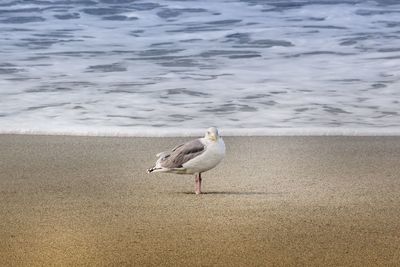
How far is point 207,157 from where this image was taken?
5.36 meters

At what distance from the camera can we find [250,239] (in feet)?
14.9

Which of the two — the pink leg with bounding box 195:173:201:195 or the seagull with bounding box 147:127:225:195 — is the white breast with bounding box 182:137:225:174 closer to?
the seagull with bounding box 147:127:225:195

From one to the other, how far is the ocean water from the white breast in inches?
83.4

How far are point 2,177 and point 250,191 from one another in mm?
1556

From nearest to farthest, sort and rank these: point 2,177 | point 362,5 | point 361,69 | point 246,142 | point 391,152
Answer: point 2,177
point 391,152
point 246,142
point 361,69
point 362,5

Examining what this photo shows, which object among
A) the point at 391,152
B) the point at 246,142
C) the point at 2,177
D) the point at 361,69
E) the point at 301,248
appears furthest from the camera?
the point at 361,69

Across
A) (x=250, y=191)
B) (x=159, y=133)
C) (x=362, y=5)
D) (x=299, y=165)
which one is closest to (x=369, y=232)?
(x=250, y=191)

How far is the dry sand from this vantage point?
4.34 m

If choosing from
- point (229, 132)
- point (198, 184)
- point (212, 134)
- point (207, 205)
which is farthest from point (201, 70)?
point (207, 205)

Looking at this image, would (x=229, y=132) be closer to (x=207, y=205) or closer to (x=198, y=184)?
(x=198, y=184)

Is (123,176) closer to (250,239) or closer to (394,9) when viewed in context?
(250,239)

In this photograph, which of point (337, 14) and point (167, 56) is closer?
point (167, 56)

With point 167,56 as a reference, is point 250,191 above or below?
above

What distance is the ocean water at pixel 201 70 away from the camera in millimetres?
8227
